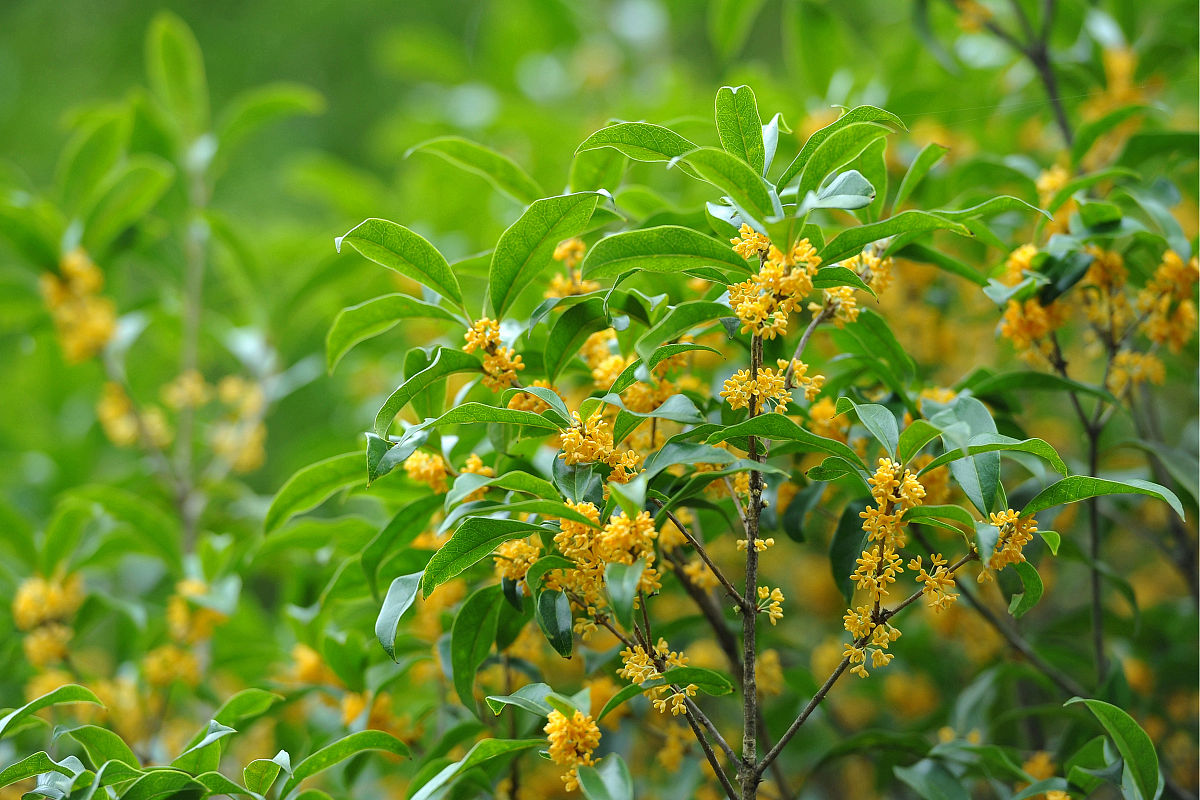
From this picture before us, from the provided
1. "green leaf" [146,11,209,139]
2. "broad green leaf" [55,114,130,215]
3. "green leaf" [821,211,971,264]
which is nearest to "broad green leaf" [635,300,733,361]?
"green leaf" [821,211,971,264]

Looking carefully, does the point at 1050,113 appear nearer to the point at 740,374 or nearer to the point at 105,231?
the point at 740,374

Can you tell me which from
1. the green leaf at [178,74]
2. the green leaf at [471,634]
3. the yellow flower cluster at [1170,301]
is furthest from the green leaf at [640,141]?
the green leaf at [178,74]

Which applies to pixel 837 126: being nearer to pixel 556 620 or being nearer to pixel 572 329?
pixel 572 329

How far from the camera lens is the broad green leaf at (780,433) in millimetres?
714

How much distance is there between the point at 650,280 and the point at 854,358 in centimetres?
24

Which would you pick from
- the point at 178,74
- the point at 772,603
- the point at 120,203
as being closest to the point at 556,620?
the point at 772,603

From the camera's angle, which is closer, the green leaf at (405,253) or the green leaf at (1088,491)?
the green leaf at (1088,491)

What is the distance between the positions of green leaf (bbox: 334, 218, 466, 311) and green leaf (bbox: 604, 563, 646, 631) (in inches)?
12.3

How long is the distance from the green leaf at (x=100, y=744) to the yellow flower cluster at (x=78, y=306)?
878mm

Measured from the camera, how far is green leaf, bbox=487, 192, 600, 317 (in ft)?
2.60

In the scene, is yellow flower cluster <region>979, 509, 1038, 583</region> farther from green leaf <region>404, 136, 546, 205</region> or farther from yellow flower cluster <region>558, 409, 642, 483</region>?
green leaf <region>404, 136, 546, 205</region>

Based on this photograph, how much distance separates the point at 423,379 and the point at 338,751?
1.21 ft

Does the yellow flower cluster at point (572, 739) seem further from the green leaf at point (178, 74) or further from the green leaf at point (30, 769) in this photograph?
the green leaf at point (178, 74)

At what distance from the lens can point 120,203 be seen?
4.86 ft
